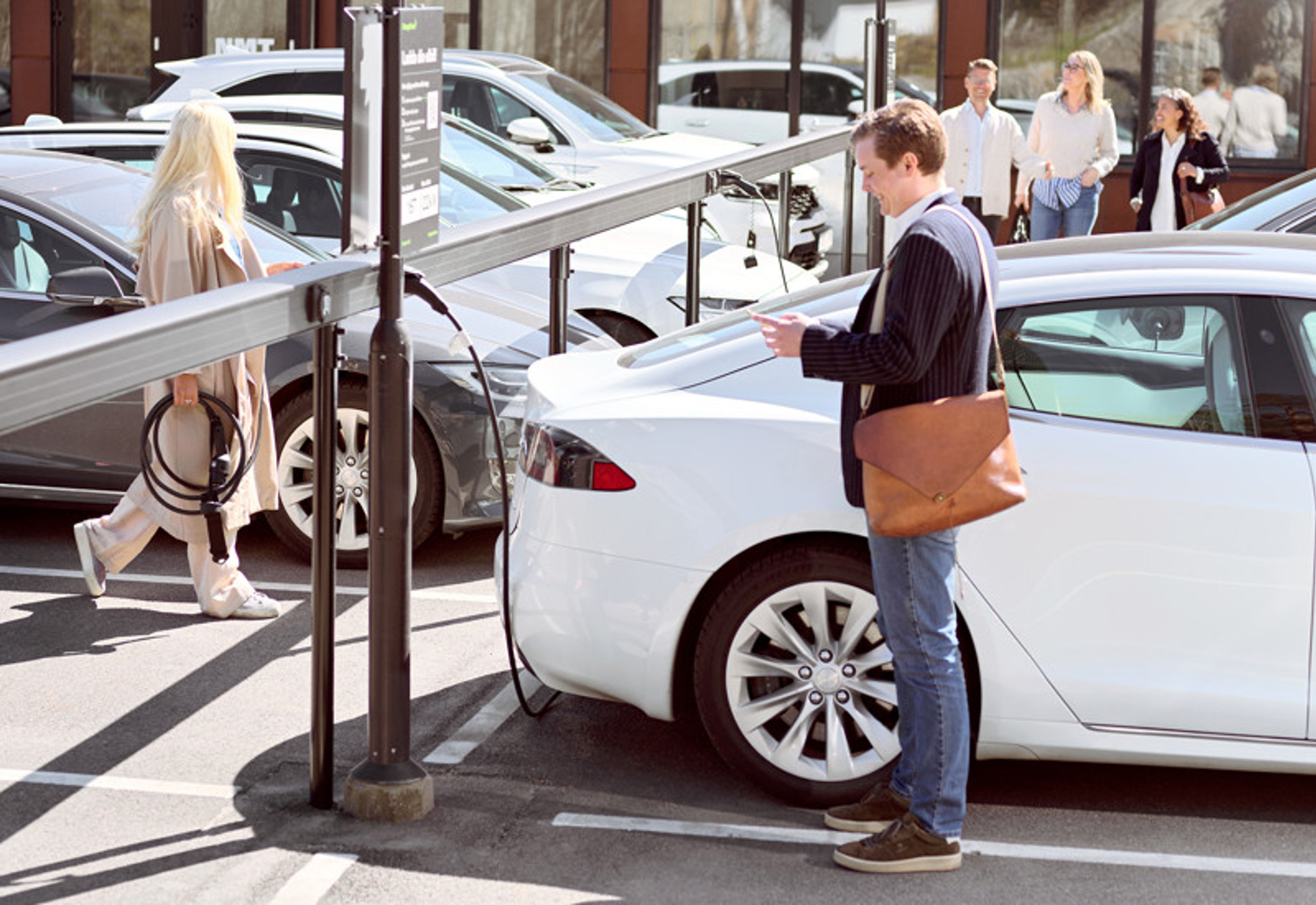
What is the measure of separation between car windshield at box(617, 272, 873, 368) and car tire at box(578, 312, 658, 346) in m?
3.84

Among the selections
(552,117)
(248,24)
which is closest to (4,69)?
(248,24)


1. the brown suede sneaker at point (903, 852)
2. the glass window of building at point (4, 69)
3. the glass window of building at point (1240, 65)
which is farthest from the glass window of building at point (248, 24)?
the brown suede sneaker at point (903, 852)

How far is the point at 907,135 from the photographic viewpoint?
15.1 ft

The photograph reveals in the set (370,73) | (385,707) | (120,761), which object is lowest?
(120,761)

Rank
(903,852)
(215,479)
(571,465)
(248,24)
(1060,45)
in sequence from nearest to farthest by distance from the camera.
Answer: (903,852) < (571,465) < (215,479) < (1060,45) < (248,24)

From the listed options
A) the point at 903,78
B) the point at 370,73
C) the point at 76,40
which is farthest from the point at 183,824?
the point at 76,40

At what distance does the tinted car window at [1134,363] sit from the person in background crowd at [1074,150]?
27.4 feet

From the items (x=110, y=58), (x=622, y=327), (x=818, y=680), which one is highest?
(x=110, y=58)

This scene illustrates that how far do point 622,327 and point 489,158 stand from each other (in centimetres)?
215

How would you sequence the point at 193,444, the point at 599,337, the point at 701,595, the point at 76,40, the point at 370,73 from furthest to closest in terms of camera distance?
the point at 76,40
the point at 599,337
the point at 193,444
the point at 701,595
the point at 370,73

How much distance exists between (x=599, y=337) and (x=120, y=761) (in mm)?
3563

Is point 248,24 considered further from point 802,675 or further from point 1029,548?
point 1029,548

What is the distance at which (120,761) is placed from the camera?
5395 mm

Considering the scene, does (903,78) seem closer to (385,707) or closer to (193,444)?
(193,444)
